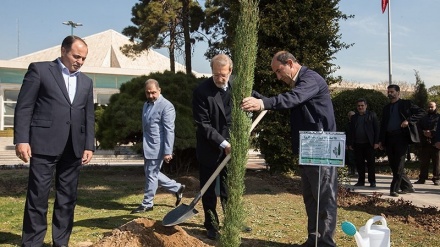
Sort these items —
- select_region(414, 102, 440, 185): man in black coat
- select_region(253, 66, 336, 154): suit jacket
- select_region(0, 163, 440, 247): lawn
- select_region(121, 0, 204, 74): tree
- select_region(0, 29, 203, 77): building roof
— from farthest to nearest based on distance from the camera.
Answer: select_region(0, 29, 203, 77): building roof, select_region(121, 0, 204, 74): tree, select_region(414, 102, 440, 185): man in black coat, select_region(0, 163, 440, 247): lawn, select_region(253, 66, 336, 154): suit jacket

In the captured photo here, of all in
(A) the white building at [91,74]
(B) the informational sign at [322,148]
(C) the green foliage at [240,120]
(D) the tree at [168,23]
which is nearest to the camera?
(C) the green foliage at [240,120]

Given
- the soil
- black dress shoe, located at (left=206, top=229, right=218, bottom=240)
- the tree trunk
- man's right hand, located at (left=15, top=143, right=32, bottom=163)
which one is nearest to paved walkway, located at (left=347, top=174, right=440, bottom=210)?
black dress shoe, located at (left=206, top=229, right=218, bottom=240)

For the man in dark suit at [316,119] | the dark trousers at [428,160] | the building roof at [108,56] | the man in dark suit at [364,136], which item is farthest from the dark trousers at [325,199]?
the building roof at [108,56]

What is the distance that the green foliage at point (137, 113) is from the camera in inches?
437

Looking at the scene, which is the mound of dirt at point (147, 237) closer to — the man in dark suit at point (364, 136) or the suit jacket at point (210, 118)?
the suit jacket at point (210, 118)

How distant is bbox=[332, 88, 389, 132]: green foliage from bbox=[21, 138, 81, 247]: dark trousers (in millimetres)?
12319

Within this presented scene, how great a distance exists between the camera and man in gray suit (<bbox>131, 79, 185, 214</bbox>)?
6.82m

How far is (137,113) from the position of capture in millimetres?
11266

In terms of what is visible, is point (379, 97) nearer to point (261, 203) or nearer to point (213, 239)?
point (261, 203)

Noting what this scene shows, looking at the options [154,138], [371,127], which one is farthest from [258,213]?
[371,127]

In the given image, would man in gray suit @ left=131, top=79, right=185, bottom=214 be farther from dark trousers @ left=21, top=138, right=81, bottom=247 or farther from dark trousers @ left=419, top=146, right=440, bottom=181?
dark trousers @ left=419, top=146, right=440, bottom=181

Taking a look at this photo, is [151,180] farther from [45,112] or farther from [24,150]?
[24,150]

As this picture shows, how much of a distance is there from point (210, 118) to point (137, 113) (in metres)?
6.45

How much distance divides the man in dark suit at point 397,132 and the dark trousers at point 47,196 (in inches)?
245
